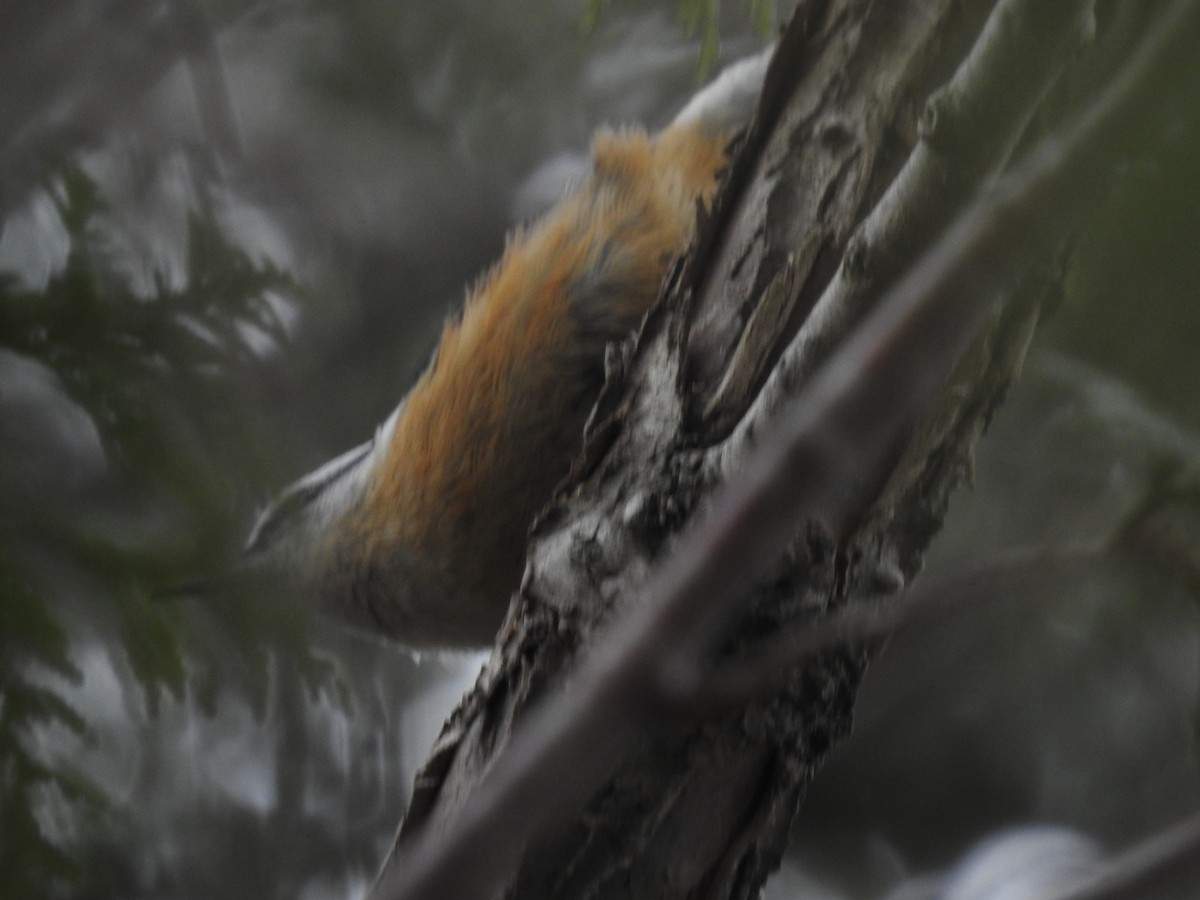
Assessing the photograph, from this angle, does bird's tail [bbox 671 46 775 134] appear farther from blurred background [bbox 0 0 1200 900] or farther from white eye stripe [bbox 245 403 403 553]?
white eye stripe [bbox 245 403 403 553]

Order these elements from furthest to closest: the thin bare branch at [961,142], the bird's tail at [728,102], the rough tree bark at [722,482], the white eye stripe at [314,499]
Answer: the white eye stripe at [314,499]
the bird's tail at [728,102]
the rough tree bark at [722,482]
the thin bare branch at [961,142]

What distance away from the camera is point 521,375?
2.12m

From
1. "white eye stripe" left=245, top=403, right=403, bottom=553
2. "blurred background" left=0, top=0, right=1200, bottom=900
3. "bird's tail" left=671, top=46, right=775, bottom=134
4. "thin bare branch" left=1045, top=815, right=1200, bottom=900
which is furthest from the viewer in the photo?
"white eye stripe" left=245, top=403, right=403, bottom=553

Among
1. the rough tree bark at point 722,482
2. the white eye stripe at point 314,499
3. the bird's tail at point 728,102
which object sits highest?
the bird's tail at point 728,102

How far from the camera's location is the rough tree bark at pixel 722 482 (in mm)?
1421

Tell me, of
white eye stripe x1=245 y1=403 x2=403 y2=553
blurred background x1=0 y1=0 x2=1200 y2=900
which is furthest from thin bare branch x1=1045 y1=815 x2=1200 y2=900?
white eye stripe x1=245 y1=403 x2=403 y2=553

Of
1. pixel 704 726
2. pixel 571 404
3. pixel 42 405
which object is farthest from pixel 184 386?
pixel 704 726

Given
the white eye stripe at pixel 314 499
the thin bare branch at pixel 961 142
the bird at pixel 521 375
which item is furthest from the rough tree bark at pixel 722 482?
the white eye stripe at pixel 314 499

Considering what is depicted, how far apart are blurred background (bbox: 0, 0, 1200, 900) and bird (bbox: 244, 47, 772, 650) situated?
0.28 metres

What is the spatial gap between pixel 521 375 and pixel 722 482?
81 centimetres

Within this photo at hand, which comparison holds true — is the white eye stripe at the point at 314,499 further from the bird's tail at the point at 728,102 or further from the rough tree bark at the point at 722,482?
the rough tree bark at the point at 722,482

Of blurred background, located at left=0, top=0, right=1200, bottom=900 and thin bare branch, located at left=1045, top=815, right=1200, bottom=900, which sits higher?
blurred background, located at left=0, top=0, right=1200, bottom=900

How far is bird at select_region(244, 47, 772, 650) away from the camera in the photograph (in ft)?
6.93

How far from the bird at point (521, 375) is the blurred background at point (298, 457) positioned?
0.28 metres
